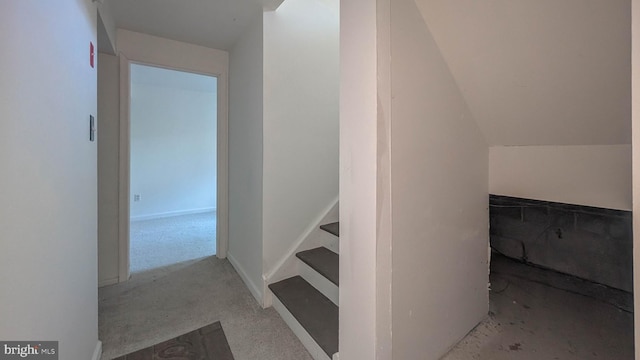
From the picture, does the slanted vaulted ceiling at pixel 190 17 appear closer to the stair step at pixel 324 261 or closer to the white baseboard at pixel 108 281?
the stair step at pixel 324 261

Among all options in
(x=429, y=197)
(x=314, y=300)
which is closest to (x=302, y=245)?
(x=314, y=300)

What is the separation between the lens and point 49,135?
0.87 m

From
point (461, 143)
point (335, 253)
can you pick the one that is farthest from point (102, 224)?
point (461, 143)

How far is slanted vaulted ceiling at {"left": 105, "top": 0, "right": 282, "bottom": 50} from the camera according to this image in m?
1.83

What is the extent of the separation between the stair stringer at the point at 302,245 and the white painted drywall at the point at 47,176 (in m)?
0.98

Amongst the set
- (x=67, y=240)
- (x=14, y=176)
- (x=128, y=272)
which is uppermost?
(x=14, y=176)

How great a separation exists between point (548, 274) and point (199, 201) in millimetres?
5649

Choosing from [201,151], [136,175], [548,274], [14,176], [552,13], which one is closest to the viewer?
[14,176]

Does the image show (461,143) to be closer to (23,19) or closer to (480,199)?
(480,199)

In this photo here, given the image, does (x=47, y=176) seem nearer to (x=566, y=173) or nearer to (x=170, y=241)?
(x=566, y=173)

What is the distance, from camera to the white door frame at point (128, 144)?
2.26 m

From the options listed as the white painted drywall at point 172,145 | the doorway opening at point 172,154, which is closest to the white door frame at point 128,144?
the doorway opening at point 172,154

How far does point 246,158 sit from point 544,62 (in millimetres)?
1968

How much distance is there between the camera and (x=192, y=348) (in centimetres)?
145
